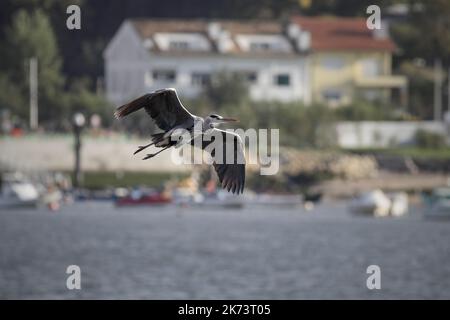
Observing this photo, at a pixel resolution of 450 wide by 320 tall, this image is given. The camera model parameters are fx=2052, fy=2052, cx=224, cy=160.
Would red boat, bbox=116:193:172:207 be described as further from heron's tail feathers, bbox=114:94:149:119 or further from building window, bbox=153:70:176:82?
heron's tail feathers, bbox=114:94:149:119

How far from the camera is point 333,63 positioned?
91250 mm

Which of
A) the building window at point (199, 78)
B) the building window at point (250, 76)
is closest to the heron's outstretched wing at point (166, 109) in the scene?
the building window at point (250, 76)

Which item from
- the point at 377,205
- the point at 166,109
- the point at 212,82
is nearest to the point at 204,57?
the point at 212,82

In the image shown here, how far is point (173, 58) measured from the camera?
8781cm

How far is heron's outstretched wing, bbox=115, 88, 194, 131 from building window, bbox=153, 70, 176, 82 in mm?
54285

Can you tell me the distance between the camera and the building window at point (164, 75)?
87.6 meters

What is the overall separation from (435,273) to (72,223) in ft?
55.0

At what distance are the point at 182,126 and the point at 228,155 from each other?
4.44 ft

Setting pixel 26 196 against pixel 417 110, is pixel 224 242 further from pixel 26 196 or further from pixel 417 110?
pixel 417 110

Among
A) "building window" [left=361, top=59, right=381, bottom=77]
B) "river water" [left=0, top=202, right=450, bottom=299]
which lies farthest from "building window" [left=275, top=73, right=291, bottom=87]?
"river water" [left=0, top=202, right=450, bottom=299]

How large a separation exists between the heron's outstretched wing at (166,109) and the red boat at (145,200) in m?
36.6

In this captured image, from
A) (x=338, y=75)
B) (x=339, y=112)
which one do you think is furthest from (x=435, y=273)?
(x=338, y=75)

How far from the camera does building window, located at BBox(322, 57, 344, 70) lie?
91.1 m

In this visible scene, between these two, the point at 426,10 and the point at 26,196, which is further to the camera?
the point at 426,10
